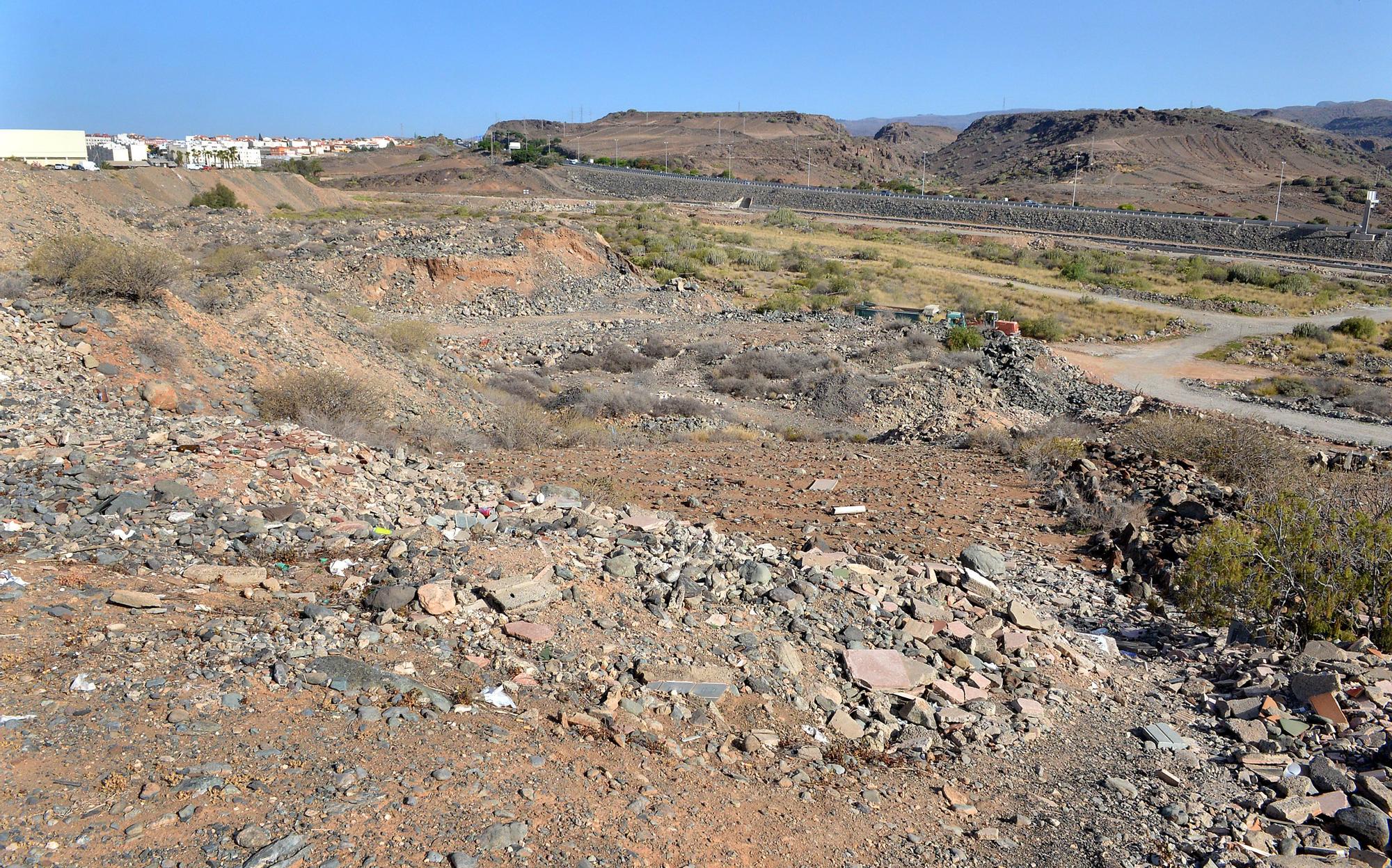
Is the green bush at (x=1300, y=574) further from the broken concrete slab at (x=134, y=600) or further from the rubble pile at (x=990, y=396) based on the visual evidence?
the rubble pile at (x=990, y=396)

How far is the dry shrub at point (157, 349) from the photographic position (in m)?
11.8

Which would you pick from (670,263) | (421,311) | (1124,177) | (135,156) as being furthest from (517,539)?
(1124,177)

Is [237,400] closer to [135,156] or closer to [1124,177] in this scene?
[135,156]

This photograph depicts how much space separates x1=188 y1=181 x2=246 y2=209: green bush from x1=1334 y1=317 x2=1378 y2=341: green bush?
5045 centimetres

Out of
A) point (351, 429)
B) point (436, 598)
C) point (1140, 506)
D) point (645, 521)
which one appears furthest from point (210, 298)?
point (1140, 506)

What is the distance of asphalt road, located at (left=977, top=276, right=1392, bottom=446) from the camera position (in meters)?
23.6

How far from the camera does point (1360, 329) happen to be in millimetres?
37781

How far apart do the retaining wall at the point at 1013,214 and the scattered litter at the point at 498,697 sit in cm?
7543

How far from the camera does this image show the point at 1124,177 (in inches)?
4382

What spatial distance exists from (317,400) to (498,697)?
25.9ft

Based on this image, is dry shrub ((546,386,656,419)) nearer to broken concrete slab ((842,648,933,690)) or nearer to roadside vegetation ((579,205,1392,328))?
broken concrete slab ((842,648,933,690))

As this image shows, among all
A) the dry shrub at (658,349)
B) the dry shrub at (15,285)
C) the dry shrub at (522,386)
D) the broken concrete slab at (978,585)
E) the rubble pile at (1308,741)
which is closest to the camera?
the rubble pile at (1308,741)

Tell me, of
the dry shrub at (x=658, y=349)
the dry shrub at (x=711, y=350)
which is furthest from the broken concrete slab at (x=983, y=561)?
the dry shrub at (x=658, y=349)

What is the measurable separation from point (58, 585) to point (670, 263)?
3598cm
